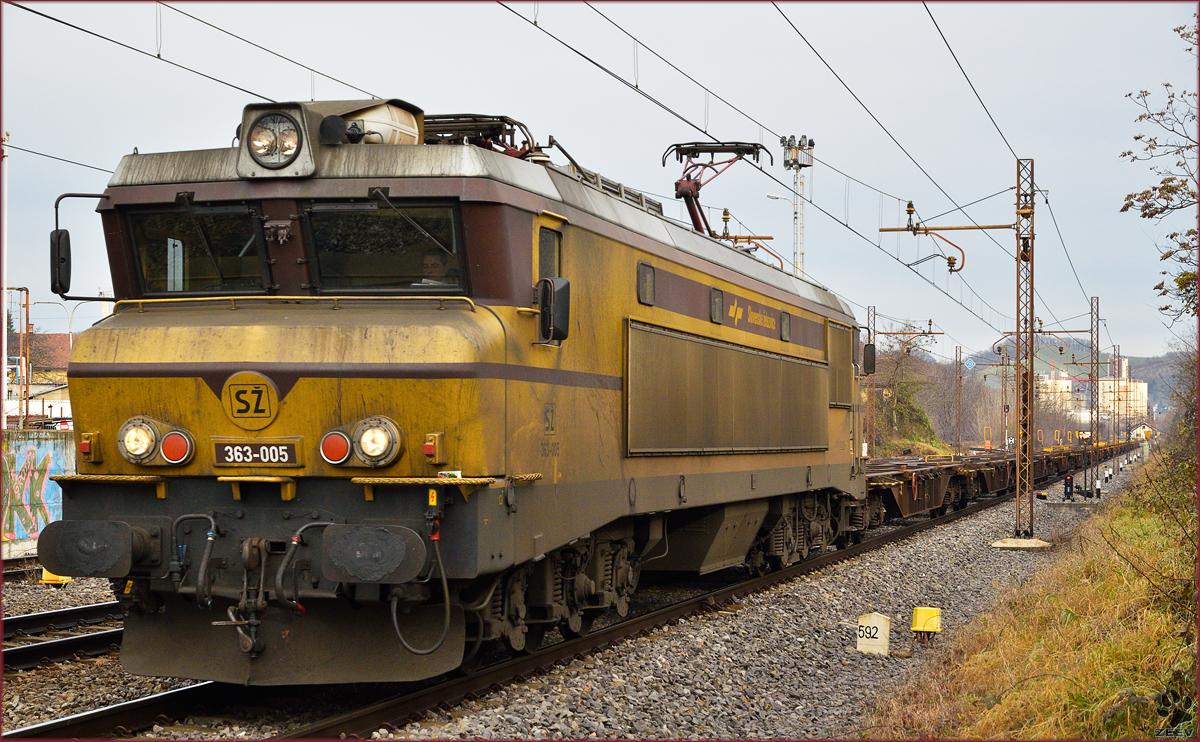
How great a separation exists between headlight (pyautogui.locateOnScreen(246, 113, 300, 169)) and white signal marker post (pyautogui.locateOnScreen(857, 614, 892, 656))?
740 centimetres

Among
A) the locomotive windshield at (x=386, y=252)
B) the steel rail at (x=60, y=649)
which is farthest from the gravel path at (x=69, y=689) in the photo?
the locomotive windshield at (x=386, y=252)

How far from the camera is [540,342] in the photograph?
8805mm

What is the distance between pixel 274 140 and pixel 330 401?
2.08 meters

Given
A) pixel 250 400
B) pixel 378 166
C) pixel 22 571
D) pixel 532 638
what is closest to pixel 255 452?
pixel 250 400

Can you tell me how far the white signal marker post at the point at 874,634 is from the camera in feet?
38.2

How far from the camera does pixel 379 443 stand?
308 inches

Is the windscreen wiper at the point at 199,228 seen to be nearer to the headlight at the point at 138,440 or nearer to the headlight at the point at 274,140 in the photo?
the headlight at the point at 274,140

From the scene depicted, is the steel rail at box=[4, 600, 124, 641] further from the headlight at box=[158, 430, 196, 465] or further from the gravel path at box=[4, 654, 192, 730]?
the headlight at box=[158, 430, 196, 465]

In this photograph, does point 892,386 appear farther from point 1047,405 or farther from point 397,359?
point 397,359

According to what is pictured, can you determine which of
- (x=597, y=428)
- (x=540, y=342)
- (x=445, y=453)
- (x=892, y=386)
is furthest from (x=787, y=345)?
(x=892, y=386)

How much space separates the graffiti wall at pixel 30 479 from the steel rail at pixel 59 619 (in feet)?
19.8

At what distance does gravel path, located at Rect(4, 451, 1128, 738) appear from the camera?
27.1 feet

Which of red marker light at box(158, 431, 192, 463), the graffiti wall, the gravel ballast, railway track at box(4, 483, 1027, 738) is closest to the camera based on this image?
railway track at box(4, 483, 1027, 738)

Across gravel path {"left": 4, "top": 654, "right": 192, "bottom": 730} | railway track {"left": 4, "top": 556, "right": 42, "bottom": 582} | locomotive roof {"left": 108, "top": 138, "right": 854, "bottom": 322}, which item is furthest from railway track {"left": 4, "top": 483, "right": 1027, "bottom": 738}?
railway track {"left": 4, "top": 556, "right": 42, "bottom": 582}
